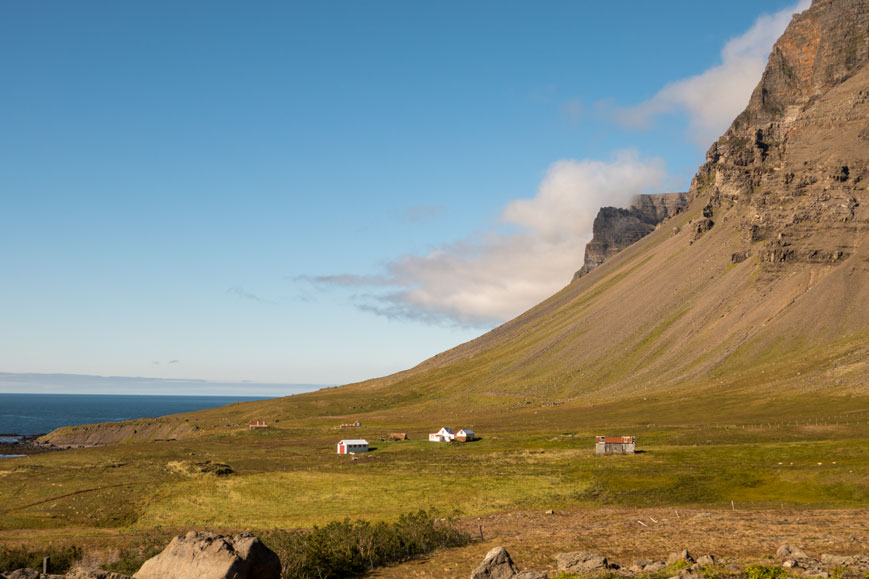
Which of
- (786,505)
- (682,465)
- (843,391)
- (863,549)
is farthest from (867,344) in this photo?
(863,549)

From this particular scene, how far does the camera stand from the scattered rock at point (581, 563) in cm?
3381

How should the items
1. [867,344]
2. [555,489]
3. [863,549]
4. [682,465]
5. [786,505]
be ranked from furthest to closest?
[867,344] → [682,465] → [555,489] → [786,505] → [863,549]

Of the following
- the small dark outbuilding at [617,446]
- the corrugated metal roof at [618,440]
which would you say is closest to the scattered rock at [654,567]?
the small dark outbuilding at [617,446]

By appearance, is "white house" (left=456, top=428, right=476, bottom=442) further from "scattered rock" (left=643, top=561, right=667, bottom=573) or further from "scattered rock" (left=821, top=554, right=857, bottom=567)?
"scattered rock" (left=821, top=554, right=857, bottom=567)

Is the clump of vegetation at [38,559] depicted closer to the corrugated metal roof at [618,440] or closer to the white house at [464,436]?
the corrugated metal roof at [618,440]

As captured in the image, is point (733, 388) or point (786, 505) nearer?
point (786, 505)

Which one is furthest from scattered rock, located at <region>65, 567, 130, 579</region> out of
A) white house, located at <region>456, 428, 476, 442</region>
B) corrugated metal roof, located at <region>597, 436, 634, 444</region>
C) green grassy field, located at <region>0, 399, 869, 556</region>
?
white house, located at <region>456, 428, 476, 442</region>

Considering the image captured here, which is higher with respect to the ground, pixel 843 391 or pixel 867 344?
pixel 867 344

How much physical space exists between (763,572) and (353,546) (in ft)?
74.8

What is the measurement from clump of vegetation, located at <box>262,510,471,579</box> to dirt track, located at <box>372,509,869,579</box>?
170 cm

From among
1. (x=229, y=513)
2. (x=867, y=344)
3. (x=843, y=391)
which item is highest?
(x=867, y=344)

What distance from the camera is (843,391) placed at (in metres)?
144

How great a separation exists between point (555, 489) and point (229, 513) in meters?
34.0

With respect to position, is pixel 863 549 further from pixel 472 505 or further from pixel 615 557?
pixel 472 505
